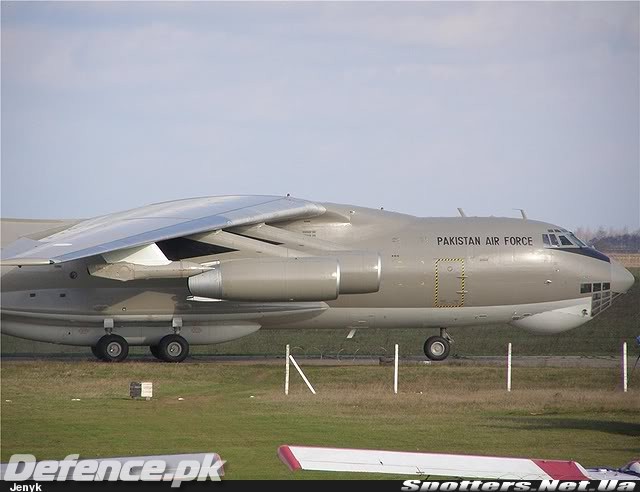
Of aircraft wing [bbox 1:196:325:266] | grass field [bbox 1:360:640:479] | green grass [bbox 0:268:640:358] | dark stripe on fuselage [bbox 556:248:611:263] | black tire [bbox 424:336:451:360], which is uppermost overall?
aircraft wing [bbox 1:196:325:266]

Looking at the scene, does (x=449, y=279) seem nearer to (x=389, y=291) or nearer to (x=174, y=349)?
(x=389, y=291)

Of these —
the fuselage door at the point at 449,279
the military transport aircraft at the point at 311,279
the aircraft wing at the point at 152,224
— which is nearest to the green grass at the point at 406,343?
the military transport aircraft at the point at 311,279

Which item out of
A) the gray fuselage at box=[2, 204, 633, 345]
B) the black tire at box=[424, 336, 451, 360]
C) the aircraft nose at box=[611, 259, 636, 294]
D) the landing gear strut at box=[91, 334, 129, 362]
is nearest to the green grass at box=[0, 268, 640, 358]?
the black tire at box=[424, 336, 451, 360]

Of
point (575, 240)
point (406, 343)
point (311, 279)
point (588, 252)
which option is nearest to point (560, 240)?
point (575, 240)

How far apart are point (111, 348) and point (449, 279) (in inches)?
276

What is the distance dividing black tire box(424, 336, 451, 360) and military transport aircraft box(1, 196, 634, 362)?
28mm

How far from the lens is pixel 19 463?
11.1 meters

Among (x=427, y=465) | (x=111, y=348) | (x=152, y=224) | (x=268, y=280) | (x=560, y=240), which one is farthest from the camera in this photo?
(x=560, y=240)

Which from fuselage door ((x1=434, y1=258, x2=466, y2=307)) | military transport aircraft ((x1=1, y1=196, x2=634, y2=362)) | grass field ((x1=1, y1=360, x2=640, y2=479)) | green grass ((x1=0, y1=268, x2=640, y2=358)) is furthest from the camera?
green grass ((x1=0, y1=268, x2=640, y2=358))

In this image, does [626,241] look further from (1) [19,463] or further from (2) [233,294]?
(1) [19,463]

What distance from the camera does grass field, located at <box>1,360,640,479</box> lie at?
44.9 ft

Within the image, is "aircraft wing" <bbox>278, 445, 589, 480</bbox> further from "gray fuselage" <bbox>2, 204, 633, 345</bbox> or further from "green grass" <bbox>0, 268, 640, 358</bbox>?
"green grass" <bbox>0, 268, 640, 358</bbox>

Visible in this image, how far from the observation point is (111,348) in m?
23.7

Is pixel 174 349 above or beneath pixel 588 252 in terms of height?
beneath
